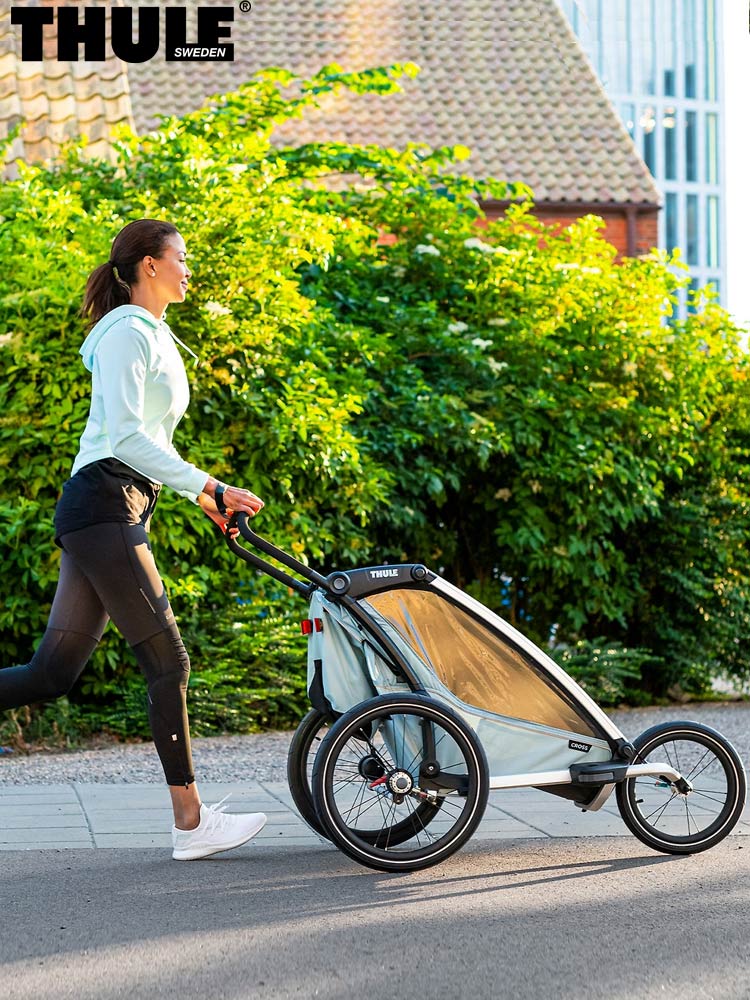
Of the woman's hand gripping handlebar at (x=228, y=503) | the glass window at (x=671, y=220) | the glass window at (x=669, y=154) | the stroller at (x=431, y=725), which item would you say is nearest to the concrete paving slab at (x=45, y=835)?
the stroller at (x=431, y=725)

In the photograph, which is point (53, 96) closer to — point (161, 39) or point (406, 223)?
point (406, 223)

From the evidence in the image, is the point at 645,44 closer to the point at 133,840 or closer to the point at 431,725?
the point at 133,840

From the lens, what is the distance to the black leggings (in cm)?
478

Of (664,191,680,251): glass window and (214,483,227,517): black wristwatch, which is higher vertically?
(664,191,680,251): glass window

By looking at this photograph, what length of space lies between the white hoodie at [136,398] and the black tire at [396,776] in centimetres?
94

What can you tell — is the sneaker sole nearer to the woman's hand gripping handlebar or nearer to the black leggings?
the black leggings

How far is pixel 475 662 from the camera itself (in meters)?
5.00

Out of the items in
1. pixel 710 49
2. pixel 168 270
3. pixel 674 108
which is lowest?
pixel 168 270

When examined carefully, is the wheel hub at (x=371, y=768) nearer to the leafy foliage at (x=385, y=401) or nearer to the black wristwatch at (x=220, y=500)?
the black wristwatch at (x=220, y=500)

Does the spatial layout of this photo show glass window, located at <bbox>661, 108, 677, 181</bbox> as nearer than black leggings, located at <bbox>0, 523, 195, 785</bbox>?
No

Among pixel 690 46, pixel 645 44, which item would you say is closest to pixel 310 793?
pixel 645 44

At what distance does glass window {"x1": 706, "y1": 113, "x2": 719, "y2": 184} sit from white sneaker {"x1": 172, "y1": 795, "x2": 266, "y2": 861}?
68.0m

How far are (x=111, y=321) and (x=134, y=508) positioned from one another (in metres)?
0.62

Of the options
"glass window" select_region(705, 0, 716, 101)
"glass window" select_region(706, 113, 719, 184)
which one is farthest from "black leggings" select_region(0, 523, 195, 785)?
"glass window" select_region(705, 0, 716, 101)
